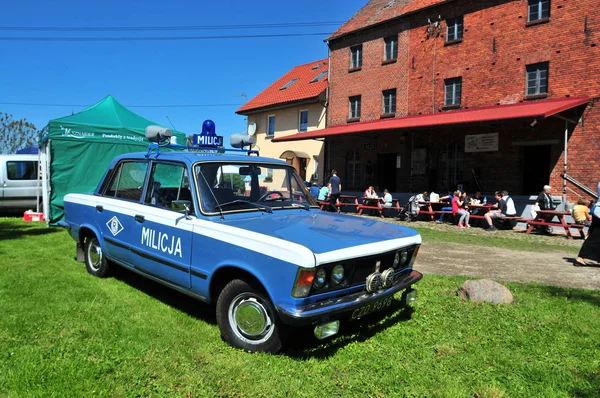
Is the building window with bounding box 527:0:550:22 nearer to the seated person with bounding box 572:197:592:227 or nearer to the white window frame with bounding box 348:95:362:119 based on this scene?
the seated person with bounding box 572:197:592:227

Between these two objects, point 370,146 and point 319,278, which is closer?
point 319,278

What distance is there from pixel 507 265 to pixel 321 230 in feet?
17.5

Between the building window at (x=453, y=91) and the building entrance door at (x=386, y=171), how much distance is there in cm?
395

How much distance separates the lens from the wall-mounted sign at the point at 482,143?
55.0 ft

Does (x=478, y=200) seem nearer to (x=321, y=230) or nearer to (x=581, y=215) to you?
(x=581, y=215)

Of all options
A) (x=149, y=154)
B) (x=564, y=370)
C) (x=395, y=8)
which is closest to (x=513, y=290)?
(x=564, y=370)

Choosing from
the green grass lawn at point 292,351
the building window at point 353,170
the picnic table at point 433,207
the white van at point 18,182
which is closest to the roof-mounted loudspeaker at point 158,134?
the green grass lawn at point 292,351

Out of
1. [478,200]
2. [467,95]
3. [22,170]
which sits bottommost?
[478,200]

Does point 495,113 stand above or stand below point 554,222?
above

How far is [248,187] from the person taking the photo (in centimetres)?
469

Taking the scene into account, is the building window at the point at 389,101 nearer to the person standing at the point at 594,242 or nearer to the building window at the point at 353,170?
the building window at the point at 353,170

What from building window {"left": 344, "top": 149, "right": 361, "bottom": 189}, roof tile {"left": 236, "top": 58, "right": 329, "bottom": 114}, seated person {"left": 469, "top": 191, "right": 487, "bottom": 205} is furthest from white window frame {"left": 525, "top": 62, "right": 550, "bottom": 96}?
roof tile {"left": 236, "top": 58, "right": 329, "bottom": 114}

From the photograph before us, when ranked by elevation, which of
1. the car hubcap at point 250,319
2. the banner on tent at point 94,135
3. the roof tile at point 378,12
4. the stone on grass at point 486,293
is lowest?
the stone on grass at point 486,293

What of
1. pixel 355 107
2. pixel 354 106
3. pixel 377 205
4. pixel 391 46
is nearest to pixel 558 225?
pixel 377 205
